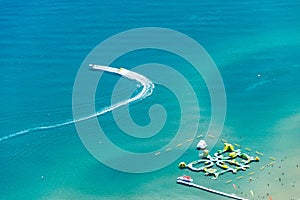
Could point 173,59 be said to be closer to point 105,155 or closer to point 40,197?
point 105,155

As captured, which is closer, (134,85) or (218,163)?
(218,163)

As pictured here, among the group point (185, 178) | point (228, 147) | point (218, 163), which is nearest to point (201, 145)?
point (228, 147)

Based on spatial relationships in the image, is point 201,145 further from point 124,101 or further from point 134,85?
point 134,85

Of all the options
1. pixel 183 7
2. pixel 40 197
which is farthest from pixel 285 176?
pixel 183 7

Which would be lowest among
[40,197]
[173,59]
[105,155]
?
[40,197]

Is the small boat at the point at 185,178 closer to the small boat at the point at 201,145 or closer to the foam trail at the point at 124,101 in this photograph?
the small boat at the point at 201,145
